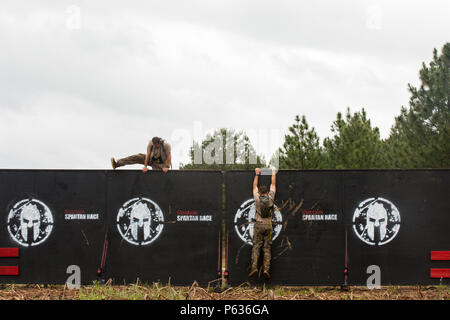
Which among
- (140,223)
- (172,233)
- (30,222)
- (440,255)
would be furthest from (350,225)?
(30,222)

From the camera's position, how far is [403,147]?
30.2m

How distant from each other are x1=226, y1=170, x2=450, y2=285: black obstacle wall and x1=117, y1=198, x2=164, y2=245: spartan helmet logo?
1.68 meters

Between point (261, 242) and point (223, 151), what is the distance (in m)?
34.8

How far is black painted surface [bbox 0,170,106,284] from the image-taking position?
454 inches

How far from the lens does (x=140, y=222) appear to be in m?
11.5

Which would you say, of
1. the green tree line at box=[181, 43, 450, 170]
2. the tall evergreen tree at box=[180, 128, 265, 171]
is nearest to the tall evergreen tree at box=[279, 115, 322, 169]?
the green tree line at box=[181, 43, 450, 170]

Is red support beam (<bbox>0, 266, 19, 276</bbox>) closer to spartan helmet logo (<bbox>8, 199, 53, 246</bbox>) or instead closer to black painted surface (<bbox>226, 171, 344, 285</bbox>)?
spartan helmet logo (<bbox>8, 199, 53, 246</bbox>)

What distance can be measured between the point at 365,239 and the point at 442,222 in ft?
6.22

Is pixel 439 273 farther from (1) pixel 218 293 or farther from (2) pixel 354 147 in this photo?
(2) pixel 354 147

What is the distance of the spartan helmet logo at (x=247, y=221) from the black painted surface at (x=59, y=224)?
10.5 ft

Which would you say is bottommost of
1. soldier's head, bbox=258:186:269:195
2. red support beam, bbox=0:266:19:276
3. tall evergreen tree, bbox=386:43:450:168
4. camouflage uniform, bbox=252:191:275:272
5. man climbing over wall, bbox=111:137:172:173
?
red support beam, bbox=0:266:19:276

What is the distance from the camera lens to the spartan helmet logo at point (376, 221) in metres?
11.4

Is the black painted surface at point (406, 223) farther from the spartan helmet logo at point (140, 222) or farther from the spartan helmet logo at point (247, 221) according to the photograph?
the spartan helmet logo at point (140, 222)
